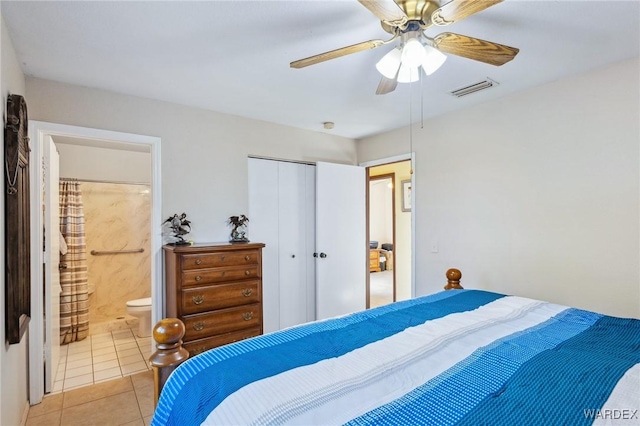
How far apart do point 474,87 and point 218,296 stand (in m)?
2.60

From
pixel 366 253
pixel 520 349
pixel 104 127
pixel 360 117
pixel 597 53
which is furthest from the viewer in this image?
pixel 366 253

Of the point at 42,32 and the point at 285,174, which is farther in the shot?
the point at 285,174

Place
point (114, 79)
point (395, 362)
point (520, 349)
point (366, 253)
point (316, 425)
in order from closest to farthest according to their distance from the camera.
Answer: point (316, 425) → point (395, 362) → point (520, 349) → point (114, 79) → point (366, 253)

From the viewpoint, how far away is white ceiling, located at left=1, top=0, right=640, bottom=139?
5.52 feet

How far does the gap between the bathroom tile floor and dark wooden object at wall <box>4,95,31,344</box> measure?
1266 millimetres

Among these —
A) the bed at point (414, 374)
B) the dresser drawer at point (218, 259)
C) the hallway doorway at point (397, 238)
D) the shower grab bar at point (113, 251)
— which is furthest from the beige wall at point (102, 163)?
the bed at point (414, 374)

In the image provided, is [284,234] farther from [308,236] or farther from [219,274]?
[219,274]

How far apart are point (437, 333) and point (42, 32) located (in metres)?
2.53

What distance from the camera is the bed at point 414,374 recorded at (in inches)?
35.1

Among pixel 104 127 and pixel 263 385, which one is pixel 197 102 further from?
pixel 263 385

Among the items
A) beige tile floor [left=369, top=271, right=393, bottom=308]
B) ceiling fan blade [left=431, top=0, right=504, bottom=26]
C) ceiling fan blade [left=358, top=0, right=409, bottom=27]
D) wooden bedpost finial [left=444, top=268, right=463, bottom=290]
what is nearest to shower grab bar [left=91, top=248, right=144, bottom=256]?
beige tile floor [left=369, top=271, right=393, bottom=308]

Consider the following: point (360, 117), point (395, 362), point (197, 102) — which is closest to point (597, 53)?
point (360, 117)

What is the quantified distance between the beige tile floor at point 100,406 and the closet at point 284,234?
1314mm

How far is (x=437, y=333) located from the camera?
1.45m
